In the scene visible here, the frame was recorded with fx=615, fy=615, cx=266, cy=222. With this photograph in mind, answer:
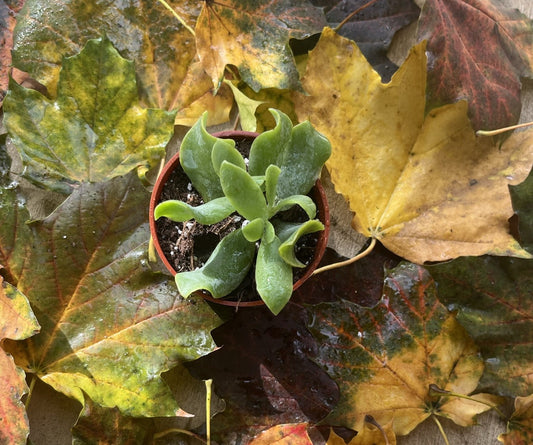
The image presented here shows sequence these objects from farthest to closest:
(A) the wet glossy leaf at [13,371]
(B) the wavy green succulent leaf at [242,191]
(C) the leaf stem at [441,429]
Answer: (C) the leaf stem at [441,429]
(A) the wet glossy leaf at [13,371]
(B) the wavy green succulent leaf at [242,191]

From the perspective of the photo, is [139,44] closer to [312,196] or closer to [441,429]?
[312,196]

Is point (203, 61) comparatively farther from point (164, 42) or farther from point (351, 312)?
point (351, 312)

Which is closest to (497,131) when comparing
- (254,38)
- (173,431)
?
(254,38)

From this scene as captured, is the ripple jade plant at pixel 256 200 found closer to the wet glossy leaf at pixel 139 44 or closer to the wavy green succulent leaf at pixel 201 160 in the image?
the wavy green succulent leaf at pixel 201 160

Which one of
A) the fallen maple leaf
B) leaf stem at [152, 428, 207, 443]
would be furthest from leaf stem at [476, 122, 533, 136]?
leaf stem at [152, 428, 207, 443]

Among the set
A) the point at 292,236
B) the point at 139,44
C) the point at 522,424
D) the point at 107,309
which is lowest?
the point at 522,424

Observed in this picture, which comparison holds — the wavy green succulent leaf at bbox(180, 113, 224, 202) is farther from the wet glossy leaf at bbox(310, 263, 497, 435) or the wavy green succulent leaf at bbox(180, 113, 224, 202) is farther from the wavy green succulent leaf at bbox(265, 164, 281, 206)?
the wet glossy leaf at bbox(310, 263, 497, 435)

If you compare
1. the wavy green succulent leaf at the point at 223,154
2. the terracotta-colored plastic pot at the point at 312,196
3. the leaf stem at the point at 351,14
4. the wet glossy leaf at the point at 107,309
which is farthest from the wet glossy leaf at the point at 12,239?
the leaf stem at the point at 351,14
